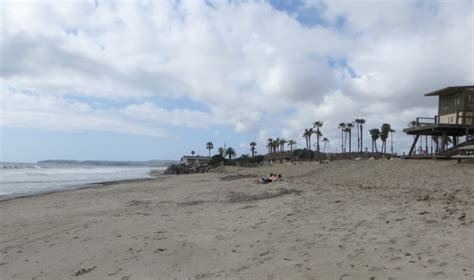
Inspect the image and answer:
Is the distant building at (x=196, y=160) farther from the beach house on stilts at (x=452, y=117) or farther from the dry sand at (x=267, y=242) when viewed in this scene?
Result: the dry sand at (x=267, y=242)

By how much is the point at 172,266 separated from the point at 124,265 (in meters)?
0.93

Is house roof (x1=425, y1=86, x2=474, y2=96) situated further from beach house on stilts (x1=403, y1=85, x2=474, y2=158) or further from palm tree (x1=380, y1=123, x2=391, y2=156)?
palm tree (x1=380, y1=123, x2=391, y2=156)

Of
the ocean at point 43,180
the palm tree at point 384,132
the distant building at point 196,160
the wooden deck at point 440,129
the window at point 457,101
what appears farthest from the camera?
the distant building at point 196,160

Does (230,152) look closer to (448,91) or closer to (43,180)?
(43,180)

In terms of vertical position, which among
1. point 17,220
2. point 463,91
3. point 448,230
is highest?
point 463,91

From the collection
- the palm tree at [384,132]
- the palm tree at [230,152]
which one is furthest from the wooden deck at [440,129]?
the palm tree at [230,152]

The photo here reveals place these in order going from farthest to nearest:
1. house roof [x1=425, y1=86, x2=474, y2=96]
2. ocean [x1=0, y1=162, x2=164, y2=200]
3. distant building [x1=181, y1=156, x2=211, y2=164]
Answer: distant building [x1=181, y1=156, x2=211, y2=164] → house roof [x1=425, y1=86, x2=474, y2=96] → ocean [x1=0, y1=162, x2=164, y2=200]

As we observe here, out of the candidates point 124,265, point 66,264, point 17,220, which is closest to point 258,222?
point 124,265

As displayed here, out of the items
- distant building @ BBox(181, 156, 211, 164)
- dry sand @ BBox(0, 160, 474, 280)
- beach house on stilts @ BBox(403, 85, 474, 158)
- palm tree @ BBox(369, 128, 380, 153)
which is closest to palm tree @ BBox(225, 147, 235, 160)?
distant building @ BBox(181, 156, 211, 164)

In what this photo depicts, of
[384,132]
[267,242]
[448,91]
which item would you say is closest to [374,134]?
[384,132]

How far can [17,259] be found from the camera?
8.37 meters

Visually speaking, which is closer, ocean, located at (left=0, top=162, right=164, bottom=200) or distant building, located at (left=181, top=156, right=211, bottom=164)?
ocean, located at (left=0, top=162, right=164, bottom=200)

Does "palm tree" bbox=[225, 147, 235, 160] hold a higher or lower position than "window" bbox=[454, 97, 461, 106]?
lower

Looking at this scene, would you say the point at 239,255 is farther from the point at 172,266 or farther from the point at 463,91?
the point at 463,91
